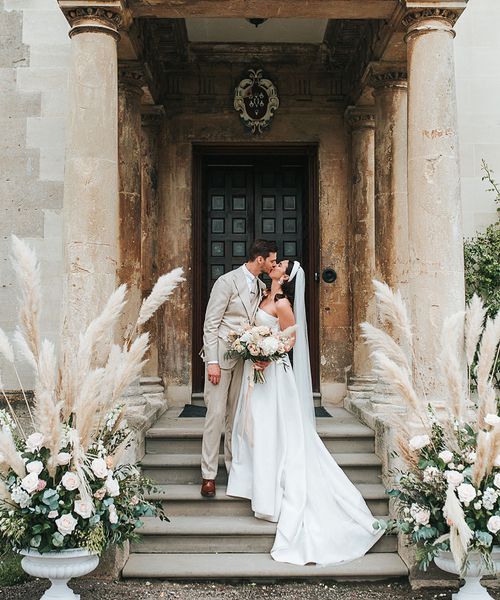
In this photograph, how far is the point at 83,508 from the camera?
13.8ft

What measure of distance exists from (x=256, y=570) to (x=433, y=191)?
129 inches

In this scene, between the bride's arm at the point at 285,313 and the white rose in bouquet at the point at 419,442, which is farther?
the bride's arm at the point at 285,313

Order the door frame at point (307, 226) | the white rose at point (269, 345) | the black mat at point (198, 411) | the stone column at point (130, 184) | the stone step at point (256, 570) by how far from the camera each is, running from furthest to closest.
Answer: the door frame at point (307, 226)
the black mat at point (198, 411)
the stone column at point (130, 184)
the white rose at point (269, 345)
the stone step at point (256, 570)

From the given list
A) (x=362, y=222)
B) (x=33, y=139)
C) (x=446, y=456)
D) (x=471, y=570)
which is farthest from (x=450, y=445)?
(x=33, y=139)

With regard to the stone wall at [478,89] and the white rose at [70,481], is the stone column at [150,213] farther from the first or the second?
the white rose at [70,481]

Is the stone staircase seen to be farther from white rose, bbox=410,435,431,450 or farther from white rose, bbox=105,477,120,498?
white rose, bbox=410,435,431,450

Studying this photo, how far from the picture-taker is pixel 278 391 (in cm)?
591

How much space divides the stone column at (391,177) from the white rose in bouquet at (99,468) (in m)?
3.98

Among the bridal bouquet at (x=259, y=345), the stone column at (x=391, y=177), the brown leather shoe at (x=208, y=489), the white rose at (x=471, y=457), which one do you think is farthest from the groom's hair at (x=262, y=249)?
the white rose at (x=471, y=457)

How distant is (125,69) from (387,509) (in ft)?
16.3

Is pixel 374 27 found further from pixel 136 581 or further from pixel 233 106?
pixel 136 581

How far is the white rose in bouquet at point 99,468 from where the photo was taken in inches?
169

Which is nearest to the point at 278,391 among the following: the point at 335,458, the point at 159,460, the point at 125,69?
the point at 335,458

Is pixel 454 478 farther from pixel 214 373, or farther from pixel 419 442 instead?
pixel 214 373
